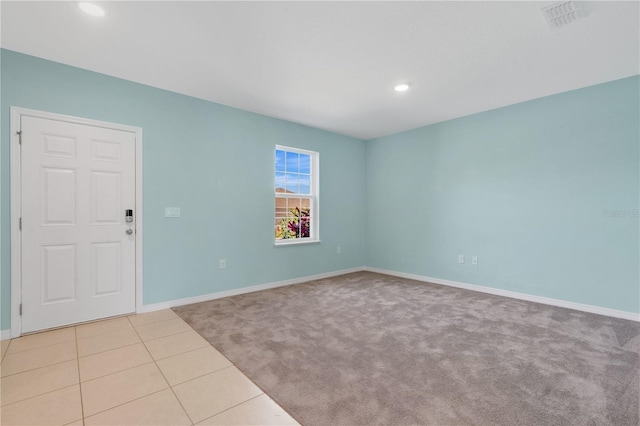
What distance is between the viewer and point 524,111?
376 cm

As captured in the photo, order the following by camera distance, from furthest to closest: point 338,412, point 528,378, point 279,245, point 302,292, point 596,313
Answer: point 279,245 → point 302,292 → point 596,313 → point 528,378 → point 338,412

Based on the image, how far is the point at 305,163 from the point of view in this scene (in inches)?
197

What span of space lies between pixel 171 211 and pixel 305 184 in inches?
88.7

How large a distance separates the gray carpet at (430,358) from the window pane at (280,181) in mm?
1802

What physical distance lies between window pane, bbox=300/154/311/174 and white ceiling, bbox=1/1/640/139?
1384 millimetres

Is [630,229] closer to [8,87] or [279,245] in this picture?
[279,245]

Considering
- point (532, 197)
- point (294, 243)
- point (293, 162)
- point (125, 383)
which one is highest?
point (293, 162)

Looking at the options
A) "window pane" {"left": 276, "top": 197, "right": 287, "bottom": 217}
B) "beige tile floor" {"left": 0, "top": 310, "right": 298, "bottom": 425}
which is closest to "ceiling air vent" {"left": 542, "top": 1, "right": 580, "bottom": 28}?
"beige tile floor" {"left": 0, "top": 310, "right": 298, "bottom": 425}

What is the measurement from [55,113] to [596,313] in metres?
6.11

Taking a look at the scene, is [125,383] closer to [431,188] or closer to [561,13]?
[561,13]

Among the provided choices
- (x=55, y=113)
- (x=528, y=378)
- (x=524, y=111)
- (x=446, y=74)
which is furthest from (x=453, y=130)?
(x=55, y=113)

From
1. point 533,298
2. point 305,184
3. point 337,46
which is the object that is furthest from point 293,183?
point 533,298

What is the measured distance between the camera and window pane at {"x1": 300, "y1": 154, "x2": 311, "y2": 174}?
195 inches

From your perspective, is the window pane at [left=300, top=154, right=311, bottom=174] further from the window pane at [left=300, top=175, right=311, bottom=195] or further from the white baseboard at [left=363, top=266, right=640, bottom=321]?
the white baseboard at [left=363, top=266, right=640, bottom=321]
